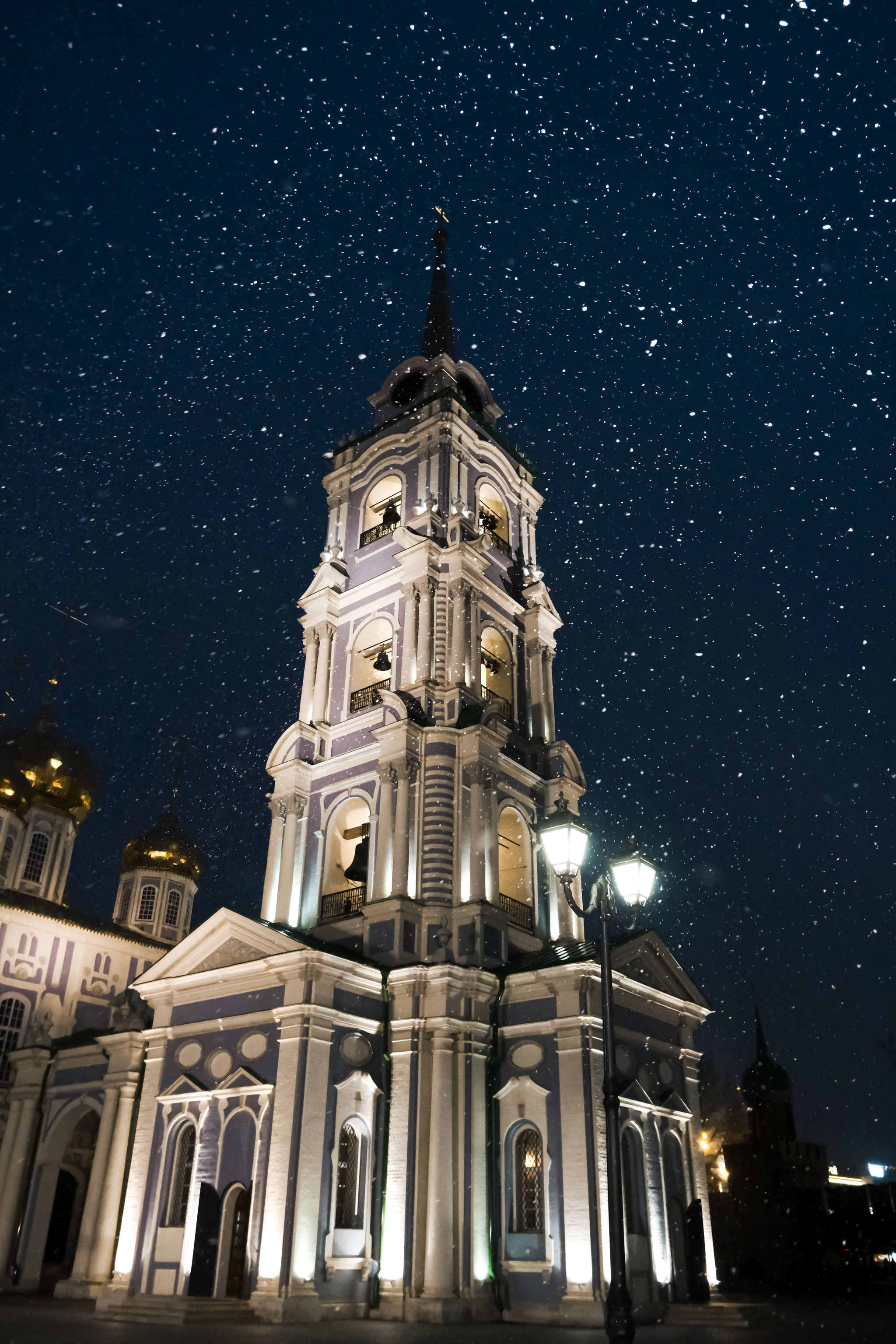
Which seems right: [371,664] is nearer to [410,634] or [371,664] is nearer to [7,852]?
[410,634]

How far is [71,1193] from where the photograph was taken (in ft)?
101

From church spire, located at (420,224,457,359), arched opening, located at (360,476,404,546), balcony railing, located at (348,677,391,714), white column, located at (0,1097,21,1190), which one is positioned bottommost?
white column, located at (0,1097,21,1190)

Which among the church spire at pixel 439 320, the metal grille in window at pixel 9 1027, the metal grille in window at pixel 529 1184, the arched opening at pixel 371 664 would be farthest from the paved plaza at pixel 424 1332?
the church spire at pixel 439 320

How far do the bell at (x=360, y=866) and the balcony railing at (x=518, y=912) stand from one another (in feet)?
11.2

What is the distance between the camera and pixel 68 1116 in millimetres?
26047

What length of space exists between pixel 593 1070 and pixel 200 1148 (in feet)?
26.4

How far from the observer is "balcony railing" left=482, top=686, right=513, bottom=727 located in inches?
1057

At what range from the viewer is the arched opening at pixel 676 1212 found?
20328 mm

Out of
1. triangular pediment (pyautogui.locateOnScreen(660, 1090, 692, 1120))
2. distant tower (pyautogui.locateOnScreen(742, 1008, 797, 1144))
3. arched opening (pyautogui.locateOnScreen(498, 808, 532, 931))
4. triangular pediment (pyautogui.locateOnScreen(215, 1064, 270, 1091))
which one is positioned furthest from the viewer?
distant tower (pyautogui.locateOnScreen(742, 1008, 797, 1144))

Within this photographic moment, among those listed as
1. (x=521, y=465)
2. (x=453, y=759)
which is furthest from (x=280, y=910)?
(x=521, y=465)

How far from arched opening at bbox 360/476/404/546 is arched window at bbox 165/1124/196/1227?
1637cm

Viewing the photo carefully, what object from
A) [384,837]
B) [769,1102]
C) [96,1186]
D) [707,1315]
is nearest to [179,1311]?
[96,1186]

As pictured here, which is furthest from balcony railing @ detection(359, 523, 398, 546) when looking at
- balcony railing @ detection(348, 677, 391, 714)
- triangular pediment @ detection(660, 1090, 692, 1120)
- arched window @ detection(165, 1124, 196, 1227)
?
triangular pediment @ detection(660, 1090, 692, 1120)

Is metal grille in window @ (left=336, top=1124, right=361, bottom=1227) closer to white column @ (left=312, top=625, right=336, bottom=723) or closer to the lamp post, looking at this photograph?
the lamp post
